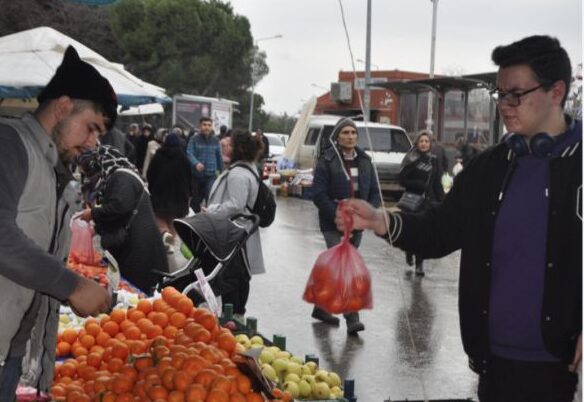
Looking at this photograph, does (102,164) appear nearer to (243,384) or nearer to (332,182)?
(332,182)

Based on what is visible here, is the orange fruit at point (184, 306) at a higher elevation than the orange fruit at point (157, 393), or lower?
higher

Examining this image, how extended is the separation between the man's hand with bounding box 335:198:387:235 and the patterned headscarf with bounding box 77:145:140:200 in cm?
432

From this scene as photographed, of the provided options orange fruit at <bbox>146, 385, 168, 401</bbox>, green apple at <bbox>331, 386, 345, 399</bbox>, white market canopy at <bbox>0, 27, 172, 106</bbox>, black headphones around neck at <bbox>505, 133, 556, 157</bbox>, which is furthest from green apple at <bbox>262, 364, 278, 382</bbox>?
white market canopy at <bbox>0, 27, 172, 106</bbox>

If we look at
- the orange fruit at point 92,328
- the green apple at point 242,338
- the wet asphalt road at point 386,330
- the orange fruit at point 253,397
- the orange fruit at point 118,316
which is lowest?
the wet asphalt road at point 386,330

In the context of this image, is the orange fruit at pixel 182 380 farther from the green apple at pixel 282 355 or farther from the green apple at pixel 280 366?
the green apple at pixel 282 355

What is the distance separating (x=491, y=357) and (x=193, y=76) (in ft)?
153

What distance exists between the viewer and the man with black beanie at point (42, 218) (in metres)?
2.88

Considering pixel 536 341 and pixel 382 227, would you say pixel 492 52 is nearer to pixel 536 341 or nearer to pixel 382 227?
pixel 382 227

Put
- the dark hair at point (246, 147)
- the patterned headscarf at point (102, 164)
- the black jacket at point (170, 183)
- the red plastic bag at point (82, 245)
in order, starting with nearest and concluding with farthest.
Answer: the red plastic bag at point (82, 245)
the patterned headscarf at point (102, 164)
the dark hair at point (246, 147)
the black jacket at point (170, 183)

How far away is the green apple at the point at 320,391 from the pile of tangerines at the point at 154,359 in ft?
2.26

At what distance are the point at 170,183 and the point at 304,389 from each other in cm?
813

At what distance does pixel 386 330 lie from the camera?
894 centimetres

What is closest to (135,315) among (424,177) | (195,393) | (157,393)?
(157,393)

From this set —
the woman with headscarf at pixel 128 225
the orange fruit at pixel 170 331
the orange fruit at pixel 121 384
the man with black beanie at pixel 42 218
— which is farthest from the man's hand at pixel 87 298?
the woman with headscarf at pixel 128 225
